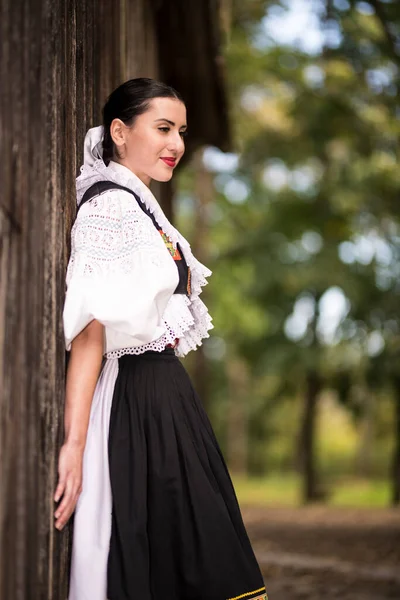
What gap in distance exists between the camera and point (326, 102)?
9.39 metres

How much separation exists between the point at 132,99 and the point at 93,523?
3.99ft

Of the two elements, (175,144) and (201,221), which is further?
(201,221)

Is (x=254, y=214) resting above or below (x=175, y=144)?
above

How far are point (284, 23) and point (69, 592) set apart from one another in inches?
386

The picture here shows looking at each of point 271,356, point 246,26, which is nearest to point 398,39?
point 246,26

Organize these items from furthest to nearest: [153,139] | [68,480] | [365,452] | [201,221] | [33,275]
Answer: [365,452] < [201,221] < [153,139] < [68,480] < [33,275]

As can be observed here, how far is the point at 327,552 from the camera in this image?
291 inches

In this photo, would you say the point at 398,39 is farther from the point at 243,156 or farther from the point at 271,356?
the point at 271,356

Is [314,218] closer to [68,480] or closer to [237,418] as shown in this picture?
[68,480]

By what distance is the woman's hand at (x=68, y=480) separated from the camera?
1.93 m

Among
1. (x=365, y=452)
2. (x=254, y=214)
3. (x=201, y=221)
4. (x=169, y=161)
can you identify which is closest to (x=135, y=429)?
(x=169, y=161)

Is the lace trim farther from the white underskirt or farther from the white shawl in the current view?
the white underskirt

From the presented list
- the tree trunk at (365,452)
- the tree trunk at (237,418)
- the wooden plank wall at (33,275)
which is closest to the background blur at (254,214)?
the wooden plank wall at (33,275)

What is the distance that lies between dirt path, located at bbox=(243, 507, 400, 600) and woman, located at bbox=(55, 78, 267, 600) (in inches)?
125
